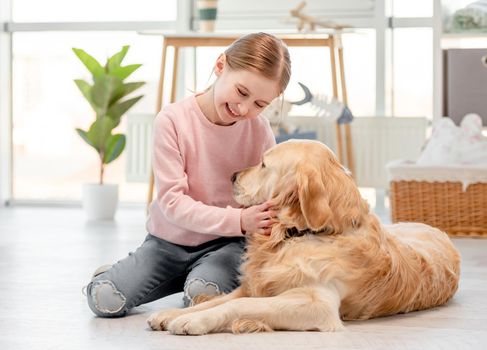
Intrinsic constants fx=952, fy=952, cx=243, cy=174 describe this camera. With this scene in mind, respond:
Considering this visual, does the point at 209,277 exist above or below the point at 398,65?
below

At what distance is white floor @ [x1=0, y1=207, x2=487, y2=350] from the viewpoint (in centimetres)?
188

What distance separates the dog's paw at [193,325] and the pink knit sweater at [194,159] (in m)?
0.33

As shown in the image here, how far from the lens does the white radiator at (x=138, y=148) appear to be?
195 inches

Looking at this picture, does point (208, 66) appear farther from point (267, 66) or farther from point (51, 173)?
point (267, 66)

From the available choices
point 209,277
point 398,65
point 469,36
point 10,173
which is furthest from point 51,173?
point 209,277

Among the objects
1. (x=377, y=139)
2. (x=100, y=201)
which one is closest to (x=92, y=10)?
(x=100, y=201)

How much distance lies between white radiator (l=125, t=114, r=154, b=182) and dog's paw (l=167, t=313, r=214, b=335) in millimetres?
3068

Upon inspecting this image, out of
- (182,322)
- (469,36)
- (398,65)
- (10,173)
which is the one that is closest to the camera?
(182,322)

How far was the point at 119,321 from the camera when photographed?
6.95ft

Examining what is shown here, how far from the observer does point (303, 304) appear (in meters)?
1.92

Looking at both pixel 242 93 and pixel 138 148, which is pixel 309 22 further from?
pixel 242 93

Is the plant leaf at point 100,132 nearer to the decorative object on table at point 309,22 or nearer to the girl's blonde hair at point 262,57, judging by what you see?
the decorative object on table at point 309,22

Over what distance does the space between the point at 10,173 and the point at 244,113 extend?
3.39 meters

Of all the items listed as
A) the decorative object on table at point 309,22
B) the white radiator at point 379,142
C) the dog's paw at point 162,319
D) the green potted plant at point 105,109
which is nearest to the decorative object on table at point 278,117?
the white radiator at point 379,142
